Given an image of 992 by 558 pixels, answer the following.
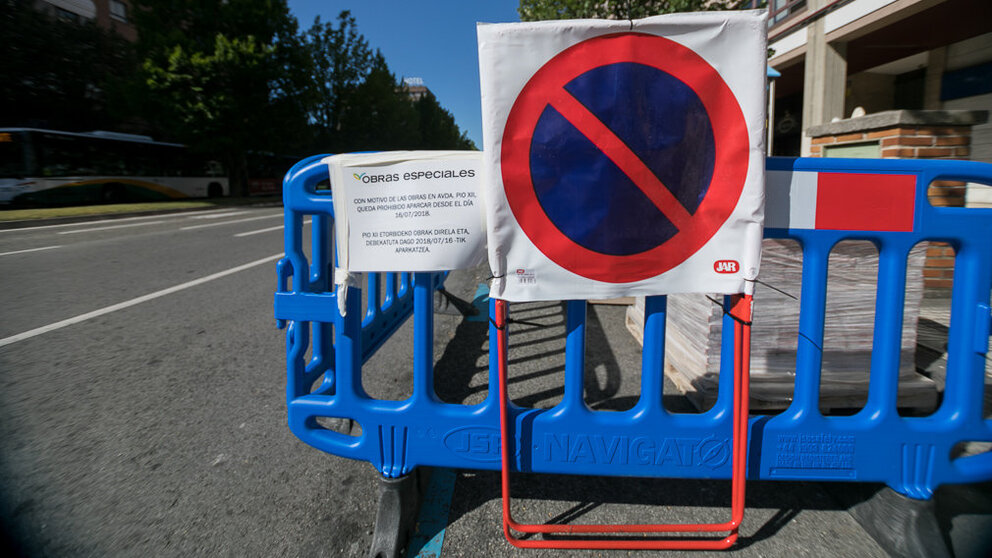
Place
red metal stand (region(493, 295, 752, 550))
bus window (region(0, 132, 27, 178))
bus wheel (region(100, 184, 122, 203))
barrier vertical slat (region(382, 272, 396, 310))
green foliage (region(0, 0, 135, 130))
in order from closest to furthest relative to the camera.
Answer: red metal stand (region(493, 295, 752, 550)), barrier vertical slat (region(382, 272, 396, 310)), bus window (region(0, 132, 27, 178)), bus wheel (region(100, 184, 122, 203)), green foliage (region(0, 0, 135, 130))

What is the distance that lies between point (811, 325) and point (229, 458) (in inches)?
103

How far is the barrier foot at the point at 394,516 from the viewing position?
1.82 meters

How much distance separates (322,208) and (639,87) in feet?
4.02

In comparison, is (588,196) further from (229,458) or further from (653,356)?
(229,458)

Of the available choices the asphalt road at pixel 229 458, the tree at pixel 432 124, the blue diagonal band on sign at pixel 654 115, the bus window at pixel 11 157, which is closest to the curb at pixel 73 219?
the bus window at pixel 11 157

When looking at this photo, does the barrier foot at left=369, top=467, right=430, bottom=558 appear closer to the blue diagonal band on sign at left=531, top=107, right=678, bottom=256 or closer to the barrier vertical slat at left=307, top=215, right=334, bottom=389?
the barrier vertical slat at left=307, top=215, right=334, bottom=389

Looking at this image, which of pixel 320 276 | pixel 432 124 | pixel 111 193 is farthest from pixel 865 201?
pixel 432 124

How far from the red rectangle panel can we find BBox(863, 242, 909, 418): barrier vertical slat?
0.32 ft

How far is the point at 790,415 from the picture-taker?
1.89 metres

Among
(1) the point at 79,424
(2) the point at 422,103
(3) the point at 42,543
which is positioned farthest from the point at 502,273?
(2) the point at 422,103

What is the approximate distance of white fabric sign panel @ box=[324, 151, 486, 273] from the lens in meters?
1.81

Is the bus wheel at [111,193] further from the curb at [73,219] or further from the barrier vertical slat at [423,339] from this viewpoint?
the barrier vertical slat at [423,339]

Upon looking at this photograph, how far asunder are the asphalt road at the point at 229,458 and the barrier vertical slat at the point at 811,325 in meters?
0.55

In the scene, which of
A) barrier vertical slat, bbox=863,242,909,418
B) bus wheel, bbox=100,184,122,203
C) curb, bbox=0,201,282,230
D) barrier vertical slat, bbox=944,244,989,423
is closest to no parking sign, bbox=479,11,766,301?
barrier vertical slat, bbox=863,242,909,418
